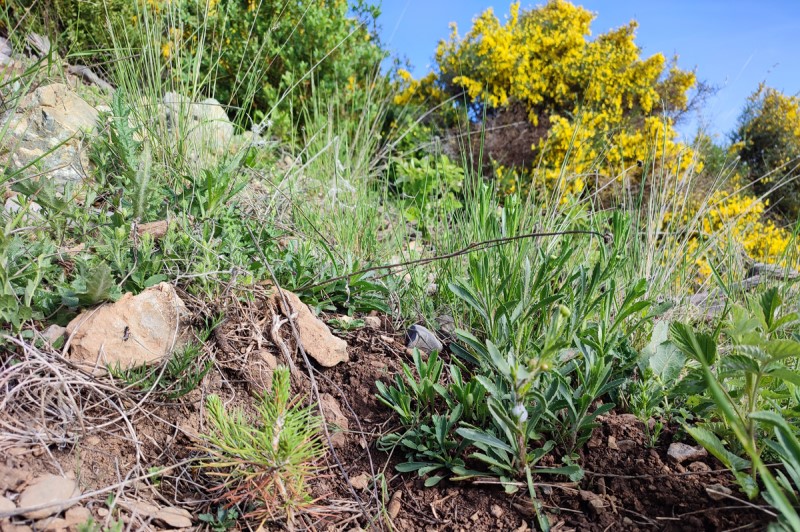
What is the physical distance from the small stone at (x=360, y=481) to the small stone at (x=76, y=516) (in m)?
0.70

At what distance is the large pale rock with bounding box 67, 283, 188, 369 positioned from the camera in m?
1.82

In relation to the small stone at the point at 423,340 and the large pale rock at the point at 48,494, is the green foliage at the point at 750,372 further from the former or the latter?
the large pale rock at the point at 48,494

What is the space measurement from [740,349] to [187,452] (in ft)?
5.02

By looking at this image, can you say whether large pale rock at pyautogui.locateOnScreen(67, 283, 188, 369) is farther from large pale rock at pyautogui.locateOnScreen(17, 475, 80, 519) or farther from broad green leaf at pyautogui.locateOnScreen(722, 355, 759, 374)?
broad green leaf at pyautogui.locateOnScreen(722, 355, 759, 374)

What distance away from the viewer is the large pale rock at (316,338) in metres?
2.09

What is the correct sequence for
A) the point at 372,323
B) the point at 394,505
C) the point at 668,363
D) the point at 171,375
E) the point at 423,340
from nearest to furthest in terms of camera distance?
the point at 394,505
the point at 668,363
the point at 171,375
the point at 423,340
the point at 372,323

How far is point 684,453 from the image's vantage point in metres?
1.64

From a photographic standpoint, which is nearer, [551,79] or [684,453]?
[684,453]

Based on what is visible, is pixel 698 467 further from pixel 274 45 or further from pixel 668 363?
pixel 274 45

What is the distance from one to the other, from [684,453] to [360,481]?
930 mm

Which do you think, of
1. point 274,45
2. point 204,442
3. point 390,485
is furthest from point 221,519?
point 274,45

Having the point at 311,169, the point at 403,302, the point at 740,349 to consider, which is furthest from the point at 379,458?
the point at 311,169

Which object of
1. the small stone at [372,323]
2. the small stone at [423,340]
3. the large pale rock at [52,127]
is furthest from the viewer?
the large pale rock at [52,127]

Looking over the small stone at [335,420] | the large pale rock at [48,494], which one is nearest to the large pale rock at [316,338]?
the small stone at [335,420]
